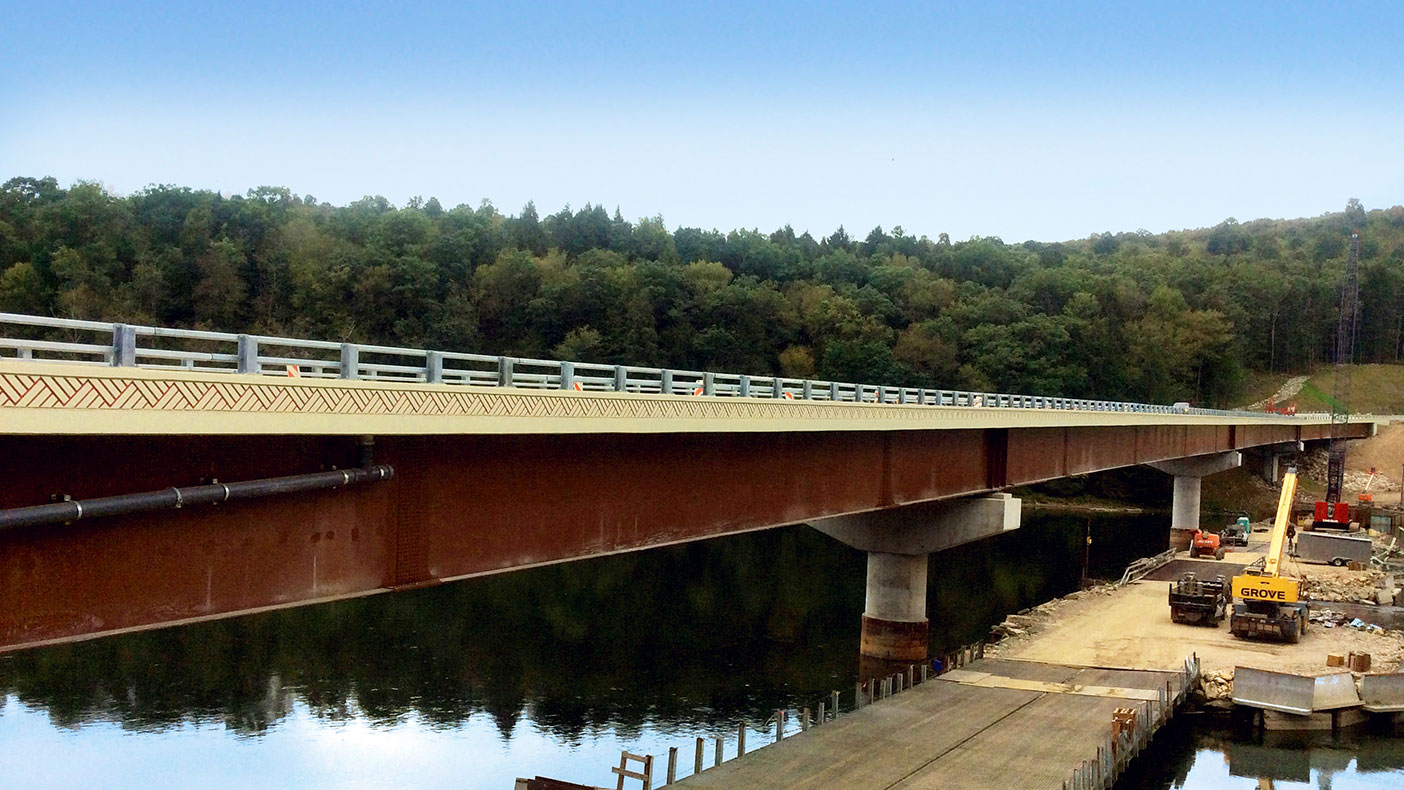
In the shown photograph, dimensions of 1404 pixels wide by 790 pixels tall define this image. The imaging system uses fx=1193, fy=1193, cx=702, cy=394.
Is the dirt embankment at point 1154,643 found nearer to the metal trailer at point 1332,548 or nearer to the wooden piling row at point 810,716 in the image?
the wooden piling row at point 810,716

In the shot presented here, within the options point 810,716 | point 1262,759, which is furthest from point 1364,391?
point 810,716

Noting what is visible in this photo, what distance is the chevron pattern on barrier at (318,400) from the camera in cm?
1218

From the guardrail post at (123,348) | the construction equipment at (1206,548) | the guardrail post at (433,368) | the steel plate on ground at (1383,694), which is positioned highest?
the guardrail post at (123,348)

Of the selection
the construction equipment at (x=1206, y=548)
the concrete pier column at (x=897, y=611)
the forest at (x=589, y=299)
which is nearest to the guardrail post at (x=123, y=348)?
the concrete pier column at (x=897, y=611)

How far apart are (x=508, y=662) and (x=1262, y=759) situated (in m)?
27.3

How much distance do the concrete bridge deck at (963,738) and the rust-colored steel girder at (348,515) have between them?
5627 mm

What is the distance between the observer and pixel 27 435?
1265 cm

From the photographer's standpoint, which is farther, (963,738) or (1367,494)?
(1367,494)

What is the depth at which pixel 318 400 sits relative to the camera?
1525 centimetres

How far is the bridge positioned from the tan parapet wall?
3 centimetres

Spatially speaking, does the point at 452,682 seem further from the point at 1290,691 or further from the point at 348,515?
the point at 1290,691

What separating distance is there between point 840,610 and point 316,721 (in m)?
30.8

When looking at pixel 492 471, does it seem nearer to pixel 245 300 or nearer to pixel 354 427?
pixel 354 427

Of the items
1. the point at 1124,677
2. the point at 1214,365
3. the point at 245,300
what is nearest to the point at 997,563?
the point at 1124,677
